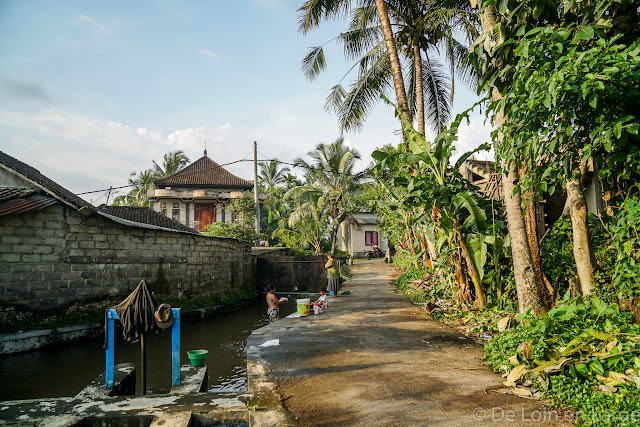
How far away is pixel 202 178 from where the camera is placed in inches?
1256

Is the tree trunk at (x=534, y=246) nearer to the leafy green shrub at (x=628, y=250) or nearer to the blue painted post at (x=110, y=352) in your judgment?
the leafy green shrub at (x=628, y=250)

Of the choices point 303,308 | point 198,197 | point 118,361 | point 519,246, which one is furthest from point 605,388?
point 198,197

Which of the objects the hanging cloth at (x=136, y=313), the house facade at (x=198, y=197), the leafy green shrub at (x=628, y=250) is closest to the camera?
the leafy green shrub at (x=628, y=250)

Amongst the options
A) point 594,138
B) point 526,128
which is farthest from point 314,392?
point 594,138

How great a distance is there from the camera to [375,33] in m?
13.5

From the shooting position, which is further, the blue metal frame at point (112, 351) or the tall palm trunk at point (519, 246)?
the tall palm trunk at point (519, 246)

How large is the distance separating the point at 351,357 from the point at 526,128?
137 inches

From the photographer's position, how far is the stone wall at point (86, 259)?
908 centimetres

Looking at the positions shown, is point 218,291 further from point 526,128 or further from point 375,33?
point 526,128

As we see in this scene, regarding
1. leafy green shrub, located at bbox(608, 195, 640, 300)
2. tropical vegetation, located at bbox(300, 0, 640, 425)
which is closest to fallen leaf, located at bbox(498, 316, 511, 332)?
tropical vegetation, located at bbox(300, 0, 640, 425)

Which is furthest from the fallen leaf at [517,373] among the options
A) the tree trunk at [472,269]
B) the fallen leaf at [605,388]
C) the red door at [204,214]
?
the red door at [204,214]

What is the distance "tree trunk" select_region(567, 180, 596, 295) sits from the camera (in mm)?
5004

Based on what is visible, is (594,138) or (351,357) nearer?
(594,138)

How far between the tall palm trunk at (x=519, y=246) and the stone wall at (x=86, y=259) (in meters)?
9.93
